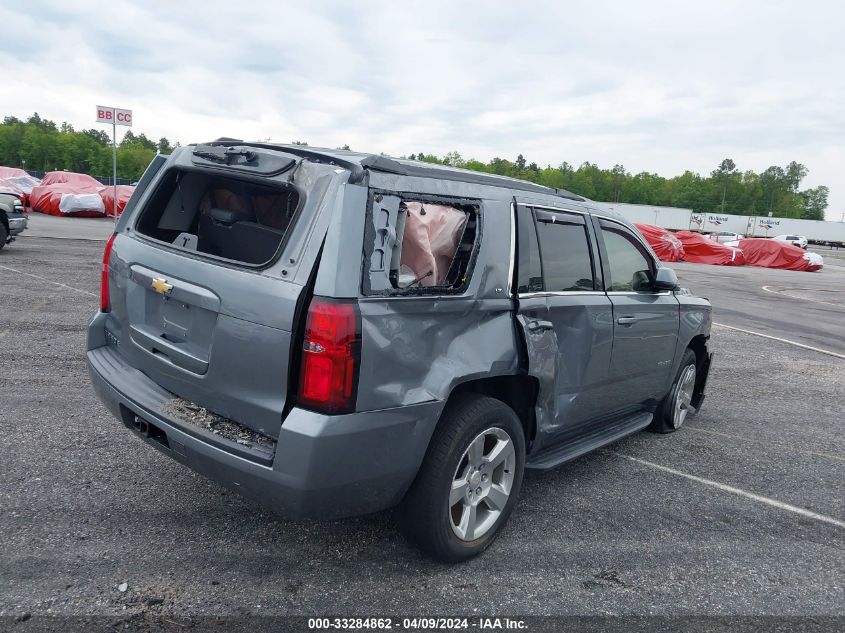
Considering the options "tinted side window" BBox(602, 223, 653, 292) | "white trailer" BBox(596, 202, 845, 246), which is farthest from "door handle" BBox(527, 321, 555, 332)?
"white trailer" BBox(596, 202, 845, 246)

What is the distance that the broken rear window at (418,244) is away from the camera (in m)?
2.70

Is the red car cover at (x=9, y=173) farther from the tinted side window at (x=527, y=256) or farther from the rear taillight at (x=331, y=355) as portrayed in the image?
the rear taillight at (x=331, y=355)

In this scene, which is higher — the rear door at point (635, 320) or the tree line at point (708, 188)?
the tree line at point (708, 188)

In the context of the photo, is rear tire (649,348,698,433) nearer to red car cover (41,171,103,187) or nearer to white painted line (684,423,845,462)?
white painted line (684,423,845,462)

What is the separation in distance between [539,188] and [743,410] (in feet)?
12.9

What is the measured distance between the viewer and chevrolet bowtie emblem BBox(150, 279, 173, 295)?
301 cm

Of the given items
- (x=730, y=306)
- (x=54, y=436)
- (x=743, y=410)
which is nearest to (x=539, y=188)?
(x=54, y=436)

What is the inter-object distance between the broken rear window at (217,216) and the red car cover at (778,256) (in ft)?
110

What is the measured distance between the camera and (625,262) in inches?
176

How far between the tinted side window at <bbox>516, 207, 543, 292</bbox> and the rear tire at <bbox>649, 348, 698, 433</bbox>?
93.8 inches

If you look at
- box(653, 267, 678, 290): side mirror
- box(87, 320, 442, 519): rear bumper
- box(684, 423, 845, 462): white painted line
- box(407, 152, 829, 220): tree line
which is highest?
box(407, 152, 829, 220): tree line

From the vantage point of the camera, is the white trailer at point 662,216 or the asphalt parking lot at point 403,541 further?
the white trailer at point 662,216

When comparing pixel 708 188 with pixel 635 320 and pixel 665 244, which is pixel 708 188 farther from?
pixel 635 320

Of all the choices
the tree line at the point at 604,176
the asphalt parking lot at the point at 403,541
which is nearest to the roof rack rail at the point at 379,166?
the asphalt parking lot at the point at 403,541
